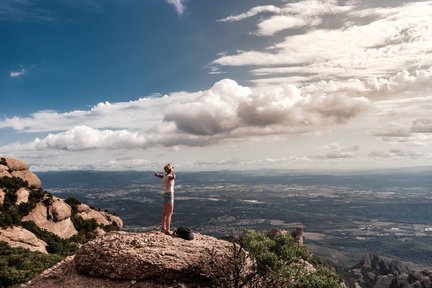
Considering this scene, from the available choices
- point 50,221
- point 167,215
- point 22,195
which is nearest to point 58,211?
point 50,221

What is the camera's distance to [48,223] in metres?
79.8

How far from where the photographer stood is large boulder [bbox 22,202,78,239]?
255ft

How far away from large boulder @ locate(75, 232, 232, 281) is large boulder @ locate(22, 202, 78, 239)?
5974 cm

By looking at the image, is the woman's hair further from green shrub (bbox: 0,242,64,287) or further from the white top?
green shrub (bbox: 0,242,64,287)

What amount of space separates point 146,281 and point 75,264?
5.66 metres

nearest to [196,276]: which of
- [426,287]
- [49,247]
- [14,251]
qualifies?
[14,251]

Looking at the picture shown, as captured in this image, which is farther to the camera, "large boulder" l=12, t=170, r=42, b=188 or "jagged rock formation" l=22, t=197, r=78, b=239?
"large boulder" l=12, t=170, r=42, b=188

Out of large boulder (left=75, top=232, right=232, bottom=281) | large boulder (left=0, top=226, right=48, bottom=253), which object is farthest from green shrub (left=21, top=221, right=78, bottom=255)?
large boulder (left=75, top=232, right=232, bottom=281)

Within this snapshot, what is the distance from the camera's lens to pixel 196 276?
24.0m

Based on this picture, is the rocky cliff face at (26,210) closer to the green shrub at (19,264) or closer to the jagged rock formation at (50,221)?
the jagged rock formation at (50,221)

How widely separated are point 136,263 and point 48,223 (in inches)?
2554

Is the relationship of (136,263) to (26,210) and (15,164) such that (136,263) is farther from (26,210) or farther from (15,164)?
(15,164)

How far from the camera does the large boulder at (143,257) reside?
→ 23141 millimetres

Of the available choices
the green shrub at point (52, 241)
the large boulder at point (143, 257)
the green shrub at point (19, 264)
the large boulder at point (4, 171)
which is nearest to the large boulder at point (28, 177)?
the large boulder at point (4, 171)
